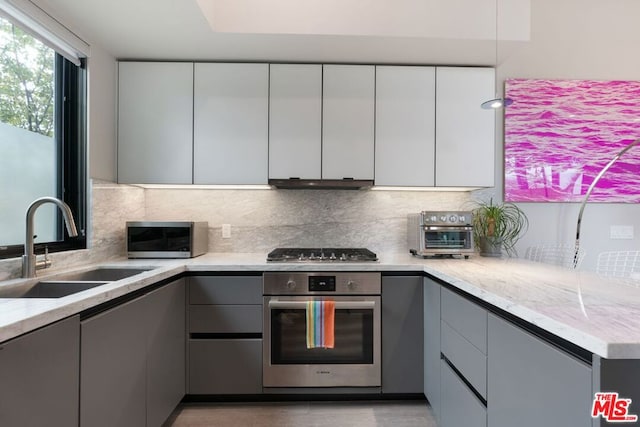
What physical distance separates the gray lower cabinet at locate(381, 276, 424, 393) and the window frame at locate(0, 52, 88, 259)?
6.32 feet

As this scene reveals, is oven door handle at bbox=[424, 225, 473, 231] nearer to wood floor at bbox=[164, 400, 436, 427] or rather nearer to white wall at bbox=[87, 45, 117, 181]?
wood floor at bbox=[164, 400, 436, 427]

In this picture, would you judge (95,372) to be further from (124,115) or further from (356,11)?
(356,11)

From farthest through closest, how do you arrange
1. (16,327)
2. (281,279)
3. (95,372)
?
(281,279) < (95,372) < (16,327)

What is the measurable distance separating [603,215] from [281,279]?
2.65 metres

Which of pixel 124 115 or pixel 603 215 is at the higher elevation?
pixel 124 115

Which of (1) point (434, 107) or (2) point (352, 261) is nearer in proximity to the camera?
(2) point (352, 261)

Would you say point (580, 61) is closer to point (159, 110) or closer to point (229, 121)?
point (229, 121)

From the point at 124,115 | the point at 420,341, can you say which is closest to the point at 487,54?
the point at 420,341

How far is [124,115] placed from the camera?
2229 millimetres

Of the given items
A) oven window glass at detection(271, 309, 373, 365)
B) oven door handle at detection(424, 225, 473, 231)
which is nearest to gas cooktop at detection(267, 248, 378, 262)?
oven window glass at detection(271, 309, 373, 365)

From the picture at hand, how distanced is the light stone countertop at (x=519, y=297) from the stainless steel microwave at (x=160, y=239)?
21 centimetres

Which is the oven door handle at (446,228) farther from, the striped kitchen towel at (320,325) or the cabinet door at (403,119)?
the striped kitchen towel at (320,325)

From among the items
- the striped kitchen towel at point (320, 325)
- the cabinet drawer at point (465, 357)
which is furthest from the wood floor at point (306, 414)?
the cabinet drawer at point (465, 357)

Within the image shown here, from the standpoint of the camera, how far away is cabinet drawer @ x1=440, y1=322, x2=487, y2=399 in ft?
4.20
